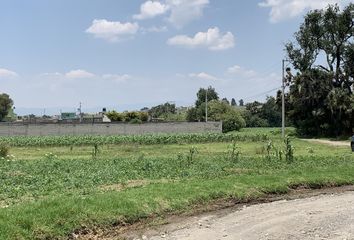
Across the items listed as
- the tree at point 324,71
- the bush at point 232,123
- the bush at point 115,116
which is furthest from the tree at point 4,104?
the tree at point 324,71

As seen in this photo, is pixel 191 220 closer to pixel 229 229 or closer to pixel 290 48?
pixel 229 229

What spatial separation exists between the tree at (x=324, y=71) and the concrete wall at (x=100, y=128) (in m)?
19.1

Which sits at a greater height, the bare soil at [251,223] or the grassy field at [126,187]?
the grassy field at [126,187]

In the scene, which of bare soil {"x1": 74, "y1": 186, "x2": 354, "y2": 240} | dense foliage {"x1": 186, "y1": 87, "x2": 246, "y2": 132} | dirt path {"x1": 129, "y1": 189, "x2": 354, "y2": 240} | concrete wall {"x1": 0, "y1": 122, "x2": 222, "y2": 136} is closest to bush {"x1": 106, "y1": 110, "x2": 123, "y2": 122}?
dense foliage {"x1": 186, "y1": 87, "x2": 246, "y2": 132}

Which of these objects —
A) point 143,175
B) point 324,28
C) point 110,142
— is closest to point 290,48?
point 324,28

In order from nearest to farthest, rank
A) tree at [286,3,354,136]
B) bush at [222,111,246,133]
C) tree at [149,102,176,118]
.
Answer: tree at [286,3,354,136], bush at [222,111,246,133], tree at [149,102,176,118]

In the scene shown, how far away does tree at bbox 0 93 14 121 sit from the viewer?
454ft

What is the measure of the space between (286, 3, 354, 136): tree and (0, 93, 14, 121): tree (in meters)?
90.3

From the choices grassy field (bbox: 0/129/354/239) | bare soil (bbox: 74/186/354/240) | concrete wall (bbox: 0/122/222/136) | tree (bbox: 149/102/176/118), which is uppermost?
tree (bbox: 149/102/176/118)

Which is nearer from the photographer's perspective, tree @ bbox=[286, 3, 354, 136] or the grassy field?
the grassy field

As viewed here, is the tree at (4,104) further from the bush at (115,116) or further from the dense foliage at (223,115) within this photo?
the dense foliage at (223,115)

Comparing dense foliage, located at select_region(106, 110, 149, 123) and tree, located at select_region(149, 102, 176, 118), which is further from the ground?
tree, located at select_region(149, 102, 176, 118)

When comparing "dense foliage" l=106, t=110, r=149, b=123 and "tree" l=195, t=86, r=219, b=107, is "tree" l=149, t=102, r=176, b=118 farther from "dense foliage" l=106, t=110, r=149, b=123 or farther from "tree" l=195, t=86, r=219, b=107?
"dense foliage" l=106, t=110, r=149, b=123

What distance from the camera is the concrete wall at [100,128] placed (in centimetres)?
8069
